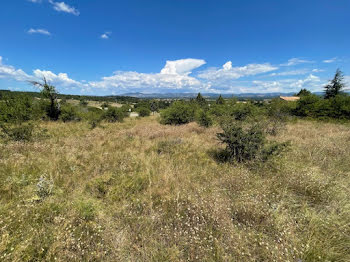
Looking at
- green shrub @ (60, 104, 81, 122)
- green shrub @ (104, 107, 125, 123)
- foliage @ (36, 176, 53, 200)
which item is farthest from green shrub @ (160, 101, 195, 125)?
foliage @ (36, 176, 53, 200)

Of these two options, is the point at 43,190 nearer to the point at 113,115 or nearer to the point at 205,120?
the point at 205,120

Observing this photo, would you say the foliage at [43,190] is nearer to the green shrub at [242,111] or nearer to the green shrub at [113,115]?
the green shrub at [242,111]

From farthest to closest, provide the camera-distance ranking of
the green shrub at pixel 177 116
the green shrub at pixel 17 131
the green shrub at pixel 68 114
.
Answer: the green shrub at pixel 68 114
the green shrub at pixel 177 116
the green shrub at pixel 17 131

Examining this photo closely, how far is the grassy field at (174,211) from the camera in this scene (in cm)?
183

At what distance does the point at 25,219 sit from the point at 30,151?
4.20m

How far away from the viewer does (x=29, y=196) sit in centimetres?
275

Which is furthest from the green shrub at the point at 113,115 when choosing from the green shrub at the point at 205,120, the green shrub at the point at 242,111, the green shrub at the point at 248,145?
the green shrub at the point at 248,145

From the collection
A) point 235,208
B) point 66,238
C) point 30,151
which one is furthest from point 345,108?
point 30,151

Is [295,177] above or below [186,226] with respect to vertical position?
above

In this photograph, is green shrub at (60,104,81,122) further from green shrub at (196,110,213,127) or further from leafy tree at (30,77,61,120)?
green shrub at (196,110,213,127)

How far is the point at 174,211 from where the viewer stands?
8.52ft

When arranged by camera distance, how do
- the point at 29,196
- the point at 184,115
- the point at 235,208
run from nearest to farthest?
the point at 235,208 < the point at 29,196 < the point at 184,115

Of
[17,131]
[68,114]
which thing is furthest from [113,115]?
[17,131]

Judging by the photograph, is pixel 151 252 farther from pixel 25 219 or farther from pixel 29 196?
pixel 29 196
